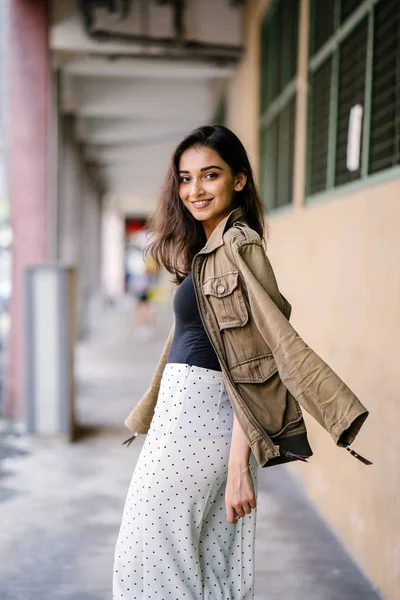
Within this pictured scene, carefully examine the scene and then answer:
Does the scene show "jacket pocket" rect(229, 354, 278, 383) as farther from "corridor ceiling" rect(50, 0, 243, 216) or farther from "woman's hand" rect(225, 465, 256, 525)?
"corridor ceiling" rect(50, 0, 243, 216)

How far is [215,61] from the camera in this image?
7371 millimetres

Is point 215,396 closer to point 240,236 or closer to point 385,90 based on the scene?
point 240,236

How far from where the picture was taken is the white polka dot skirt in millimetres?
1985

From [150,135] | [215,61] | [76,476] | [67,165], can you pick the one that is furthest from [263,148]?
[150,135]

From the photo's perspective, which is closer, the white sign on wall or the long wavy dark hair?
the long wavy dark hair

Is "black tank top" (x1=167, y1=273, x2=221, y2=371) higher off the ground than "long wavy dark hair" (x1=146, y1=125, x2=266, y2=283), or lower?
lower

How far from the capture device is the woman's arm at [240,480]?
1.85m

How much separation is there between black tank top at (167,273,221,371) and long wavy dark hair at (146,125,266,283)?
8.7 inches

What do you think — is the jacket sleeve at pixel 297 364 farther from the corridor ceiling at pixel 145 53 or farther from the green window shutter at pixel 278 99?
the corridor ceiling at pixel 145 53

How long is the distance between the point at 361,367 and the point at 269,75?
3785mm

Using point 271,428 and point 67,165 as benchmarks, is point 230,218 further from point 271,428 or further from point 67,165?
point 67,165

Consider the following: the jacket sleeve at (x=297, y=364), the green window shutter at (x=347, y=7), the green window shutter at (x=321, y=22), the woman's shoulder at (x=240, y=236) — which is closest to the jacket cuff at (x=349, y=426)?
the jacket sleeve at (x=297, y=364)

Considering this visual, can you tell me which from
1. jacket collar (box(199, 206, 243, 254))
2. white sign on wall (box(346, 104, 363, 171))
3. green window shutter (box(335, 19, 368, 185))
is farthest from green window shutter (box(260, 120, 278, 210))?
jacket collar (box(199, 206, 243, 254))

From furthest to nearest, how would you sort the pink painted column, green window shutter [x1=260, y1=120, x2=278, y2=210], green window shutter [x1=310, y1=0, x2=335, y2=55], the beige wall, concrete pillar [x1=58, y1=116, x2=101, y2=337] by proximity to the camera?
1. concrete pillar [x1=58, y1=116, x2=101, y2=337]
2. the pink painted column
3. green window shutter [x1=260, y1=120, x2=278, y2=210]
4. green window shutter [x1=310, y1=0, x2=335, y2=55]
5. the beige wall
